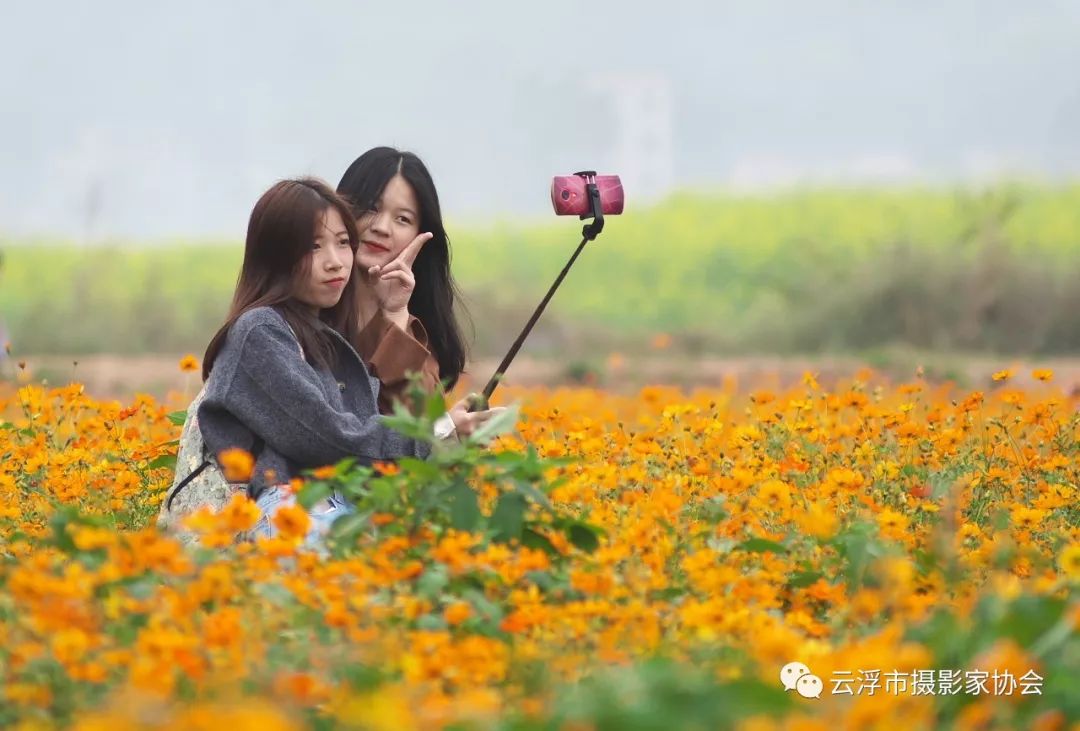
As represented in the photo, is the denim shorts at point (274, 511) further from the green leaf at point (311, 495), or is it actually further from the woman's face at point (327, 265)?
the green leaf at point (311, 495)

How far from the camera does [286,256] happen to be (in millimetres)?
3814

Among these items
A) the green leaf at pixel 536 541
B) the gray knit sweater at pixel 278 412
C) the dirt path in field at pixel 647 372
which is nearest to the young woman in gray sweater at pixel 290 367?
the gray knit sweater at pixel 278 412

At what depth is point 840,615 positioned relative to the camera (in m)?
2.77

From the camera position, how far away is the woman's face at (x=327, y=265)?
150 inches

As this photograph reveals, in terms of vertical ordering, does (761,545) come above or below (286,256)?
below

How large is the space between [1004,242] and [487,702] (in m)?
11.6

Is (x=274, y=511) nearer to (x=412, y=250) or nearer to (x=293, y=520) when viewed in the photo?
(x=412, y=250)

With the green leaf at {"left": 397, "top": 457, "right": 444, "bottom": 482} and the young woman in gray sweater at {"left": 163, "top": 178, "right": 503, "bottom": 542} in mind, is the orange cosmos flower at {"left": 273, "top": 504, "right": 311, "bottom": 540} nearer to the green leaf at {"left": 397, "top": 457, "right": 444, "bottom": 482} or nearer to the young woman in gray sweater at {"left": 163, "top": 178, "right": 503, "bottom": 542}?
the green leaf at {"left": 397, "top": 457, "right": 444, "bottom": 482}

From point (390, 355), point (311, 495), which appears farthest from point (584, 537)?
point (390, 355)

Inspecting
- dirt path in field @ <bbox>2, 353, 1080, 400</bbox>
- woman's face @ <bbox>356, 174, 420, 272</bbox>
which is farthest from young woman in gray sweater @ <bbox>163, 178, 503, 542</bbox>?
dirt path in field @ <bbox>2, 353, 1080, 400</bbox>

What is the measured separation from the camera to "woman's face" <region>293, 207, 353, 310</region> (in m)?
3.80

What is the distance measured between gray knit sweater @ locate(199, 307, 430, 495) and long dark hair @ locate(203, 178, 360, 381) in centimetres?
10

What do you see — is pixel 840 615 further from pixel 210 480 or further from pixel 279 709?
pixel 210 480

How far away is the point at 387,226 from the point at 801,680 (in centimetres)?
225
